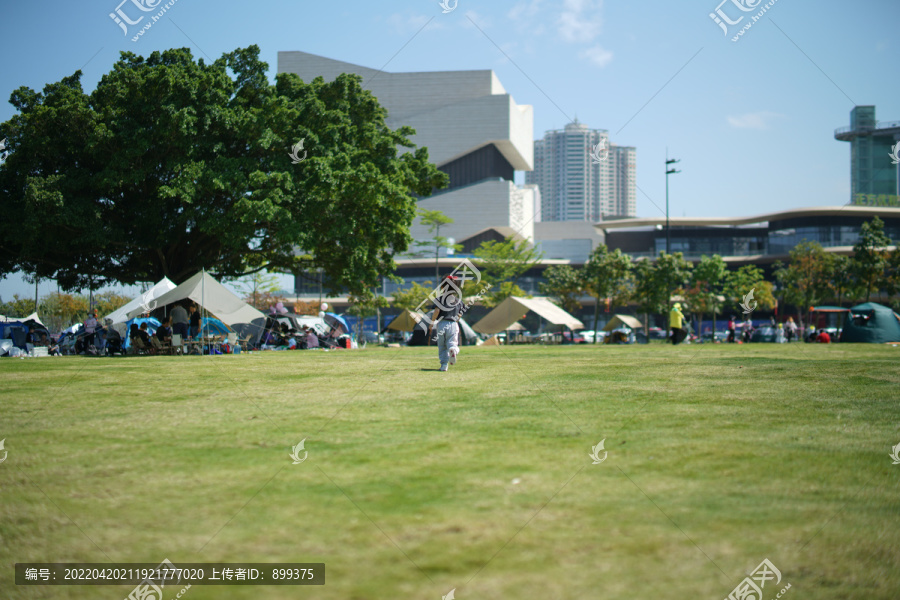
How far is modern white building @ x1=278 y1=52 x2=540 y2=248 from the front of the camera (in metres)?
112

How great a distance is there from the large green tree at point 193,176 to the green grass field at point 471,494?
2052 cm

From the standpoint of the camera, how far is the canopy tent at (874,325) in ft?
126

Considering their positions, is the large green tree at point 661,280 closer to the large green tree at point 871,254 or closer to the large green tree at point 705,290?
the large green tree at point 705,290

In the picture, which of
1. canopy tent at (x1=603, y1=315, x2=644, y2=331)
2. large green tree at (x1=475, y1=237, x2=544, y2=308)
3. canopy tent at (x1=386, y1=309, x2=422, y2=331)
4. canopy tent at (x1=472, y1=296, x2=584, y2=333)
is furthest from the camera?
large green tree at (x1=475, y1=237, x2=544, y2=308)

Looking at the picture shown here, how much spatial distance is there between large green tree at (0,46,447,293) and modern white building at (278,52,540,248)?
78064mm

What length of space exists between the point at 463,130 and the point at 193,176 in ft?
294

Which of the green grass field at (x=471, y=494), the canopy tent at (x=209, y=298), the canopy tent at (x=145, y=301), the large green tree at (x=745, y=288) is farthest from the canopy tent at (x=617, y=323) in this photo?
the green grass field at (x=471, y=494)

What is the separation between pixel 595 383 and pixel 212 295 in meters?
17.5

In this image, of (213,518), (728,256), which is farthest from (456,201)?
(213,518)

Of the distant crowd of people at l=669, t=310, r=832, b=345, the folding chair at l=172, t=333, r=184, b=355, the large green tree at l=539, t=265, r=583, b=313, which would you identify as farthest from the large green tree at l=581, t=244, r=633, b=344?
the folding chair at l=172, t=333, r=184, b=355

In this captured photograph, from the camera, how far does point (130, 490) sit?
491cm

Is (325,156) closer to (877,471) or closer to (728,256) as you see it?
(877,471)

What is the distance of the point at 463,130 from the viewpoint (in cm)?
11431

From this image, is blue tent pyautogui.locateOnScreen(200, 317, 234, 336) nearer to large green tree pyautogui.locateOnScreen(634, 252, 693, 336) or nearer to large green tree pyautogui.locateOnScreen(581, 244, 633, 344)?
large green tree pyautogui.locateOnScreen(581, 244, 633, 344)
